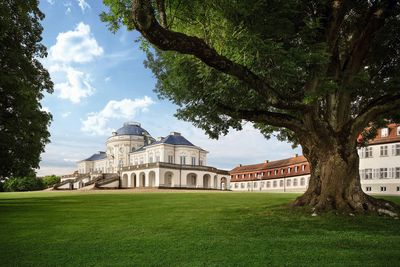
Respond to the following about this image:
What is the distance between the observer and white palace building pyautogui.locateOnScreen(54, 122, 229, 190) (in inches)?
2729

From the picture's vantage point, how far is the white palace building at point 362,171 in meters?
47.4

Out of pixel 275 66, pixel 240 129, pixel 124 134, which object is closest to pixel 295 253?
pixel 275 66

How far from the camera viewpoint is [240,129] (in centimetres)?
1623

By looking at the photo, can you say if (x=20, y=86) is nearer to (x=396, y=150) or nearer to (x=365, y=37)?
(x=365, y=37)

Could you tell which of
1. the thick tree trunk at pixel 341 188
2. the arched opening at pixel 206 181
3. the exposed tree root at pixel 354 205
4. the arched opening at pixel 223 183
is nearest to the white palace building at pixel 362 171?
the arched opening at pixel 223 183

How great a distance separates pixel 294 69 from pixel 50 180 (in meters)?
95.4

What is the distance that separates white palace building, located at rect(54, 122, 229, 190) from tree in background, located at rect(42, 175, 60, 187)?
15.0m

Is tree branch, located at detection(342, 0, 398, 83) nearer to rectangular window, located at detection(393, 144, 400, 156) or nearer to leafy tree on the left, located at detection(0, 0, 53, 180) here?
leafy tree on the left, located at detection(0, 0, 53, 180)

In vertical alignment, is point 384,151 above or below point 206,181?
above

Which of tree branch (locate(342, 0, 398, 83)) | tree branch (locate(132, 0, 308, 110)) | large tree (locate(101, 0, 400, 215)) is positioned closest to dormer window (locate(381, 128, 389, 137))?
large tree (locate(101, 0, 400, 215))

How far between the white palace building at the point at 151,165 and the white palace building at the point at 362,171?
6.03m

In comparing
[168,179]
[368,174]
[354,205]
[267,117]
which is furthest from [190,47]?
[168,179]

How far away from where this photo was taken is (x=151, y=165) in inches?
2699

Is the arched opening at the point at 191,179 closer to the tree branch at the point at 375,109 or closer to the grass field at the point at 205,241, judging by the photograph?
the tree branch at the point at 375,109
